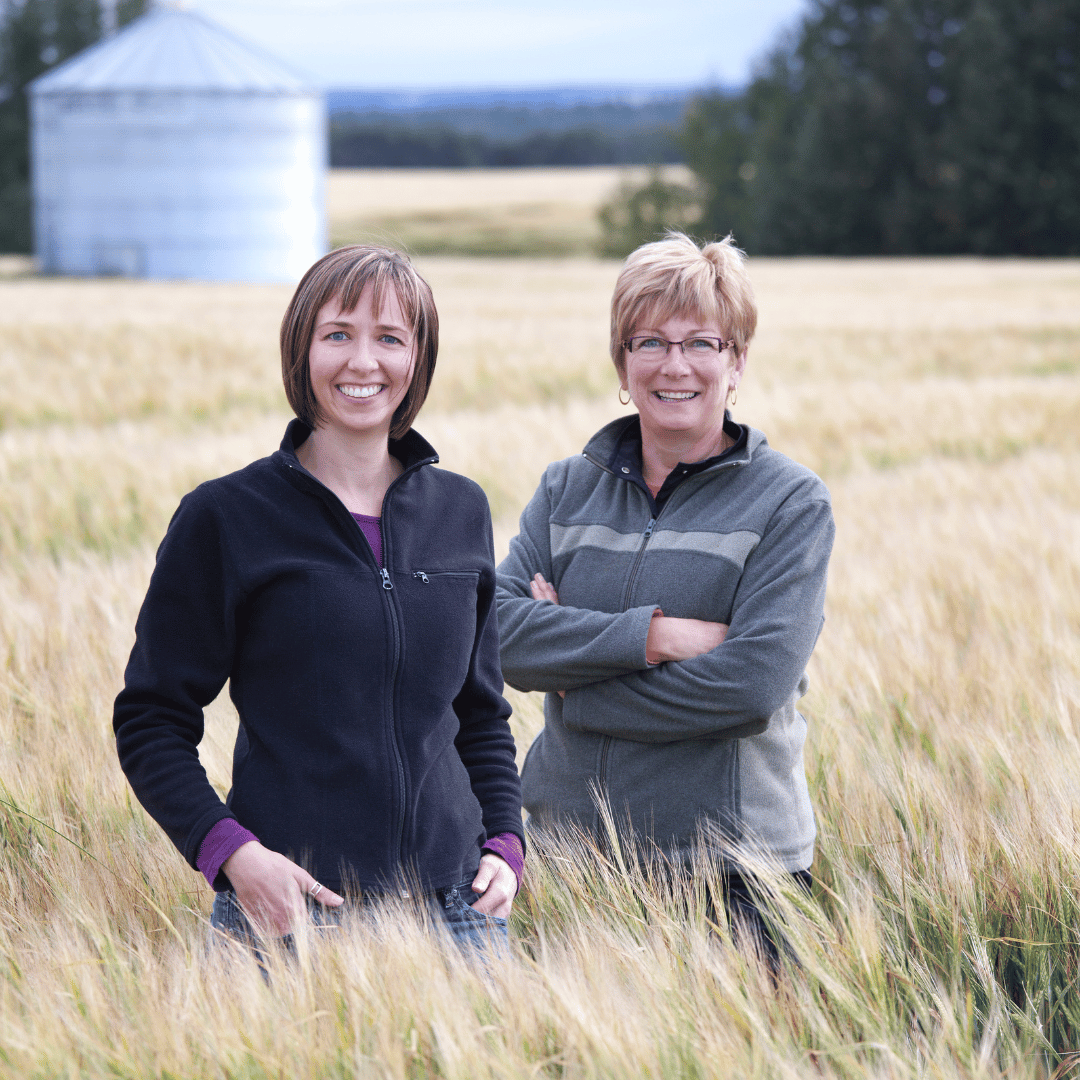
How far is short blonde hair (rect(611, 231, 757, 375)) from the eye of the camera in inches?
76.9

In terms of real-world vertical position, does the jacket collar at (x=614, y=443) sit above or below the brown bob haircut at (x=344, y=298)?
below

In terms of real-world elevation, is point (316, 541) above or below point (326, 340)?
below

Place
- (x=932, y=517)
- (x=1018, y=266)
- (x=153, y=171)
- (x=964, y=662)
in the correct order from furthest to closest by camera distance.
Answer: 1. (x=1018, y=266)
2. (x=153, y=171)
3. (x=932, y=517)
4. (x=964, y=662)

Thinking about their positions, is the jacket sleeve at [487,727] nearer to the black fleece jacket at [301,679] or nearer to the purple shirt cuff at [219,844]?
the black fleece jacket at [301,679]

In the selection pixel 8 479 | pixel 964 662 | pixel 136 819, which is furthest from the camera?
pixel 8 479

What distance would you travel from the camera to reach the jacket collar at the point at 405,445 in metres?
1.71

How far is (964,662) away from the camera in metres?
3.22

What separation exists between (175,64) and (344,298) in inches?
1195

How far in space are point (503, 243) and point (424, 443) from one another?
167 ft

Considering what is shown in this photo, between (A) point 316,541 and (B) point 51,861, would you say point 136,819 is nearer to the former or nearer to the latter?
(B) point 51,861

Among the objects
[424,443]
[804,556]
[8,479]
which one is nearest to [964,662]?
[804,556]

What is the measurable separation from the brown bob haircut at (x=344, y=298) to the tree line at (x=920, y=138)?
43.7m

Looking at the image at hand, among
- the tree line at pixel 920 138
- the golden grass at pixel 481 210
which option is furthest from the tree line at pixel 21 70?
the tree line at pixel 920 138

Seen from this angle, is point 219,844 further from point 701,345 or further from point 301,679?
point 701,345
